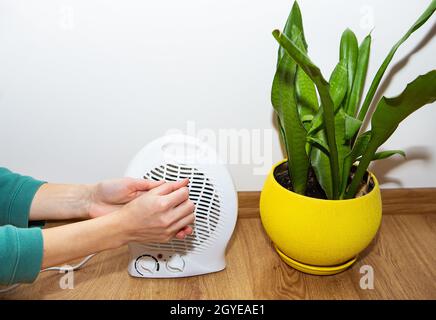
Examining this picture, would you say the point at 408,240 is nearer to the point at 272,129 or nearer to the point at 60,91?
the point at 272,129

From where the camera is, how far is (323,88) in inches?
27.8

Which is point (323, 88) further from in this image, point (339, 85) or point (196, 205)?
point (196, 205)

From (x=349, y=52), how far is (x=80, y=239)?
55 centimetres

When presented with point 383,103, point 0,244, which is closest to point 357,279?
point 383,103

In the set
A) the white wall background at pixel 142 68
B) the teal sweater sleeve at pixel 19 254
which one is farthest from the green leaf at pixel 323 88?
the teal sweater sleeve at pixel 19 254

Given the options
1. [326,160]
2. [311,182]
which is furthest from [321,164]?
[311,182]

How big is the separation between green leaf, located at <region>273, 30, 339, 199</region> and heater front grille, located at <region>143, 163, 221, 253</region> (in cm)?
20

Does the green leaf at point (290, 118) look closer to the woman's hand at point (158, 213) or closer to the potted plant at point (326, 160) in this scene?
the potted plant at point (326, 160)

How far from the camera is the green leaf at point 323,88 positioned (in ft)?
2.12

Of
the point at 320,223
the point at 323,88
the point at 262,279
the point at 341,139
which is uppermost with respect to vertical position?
the point at 323,88

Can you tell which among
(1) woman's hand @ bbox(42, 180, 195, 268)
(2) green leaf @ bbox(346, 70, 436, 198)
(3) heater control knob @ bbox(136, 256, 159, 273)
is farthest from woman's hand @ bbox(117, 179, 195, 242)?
(2) green leaf @ bbox(346, 70, 436, 198)

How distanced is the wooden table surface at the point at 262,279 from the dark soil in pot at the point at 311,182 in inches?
6.0

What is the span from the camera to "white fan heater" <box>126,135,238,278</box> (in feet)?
2.68

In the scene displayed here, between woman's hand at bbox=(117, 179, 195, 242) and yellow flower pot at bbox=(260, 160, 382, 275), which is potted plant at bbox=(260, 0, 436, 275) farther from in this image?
woman's hand at bbox=(117, 179, 195, 242)
